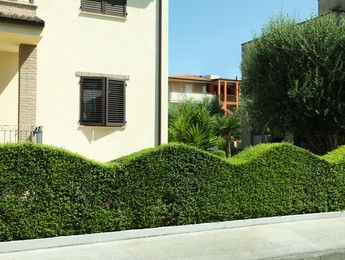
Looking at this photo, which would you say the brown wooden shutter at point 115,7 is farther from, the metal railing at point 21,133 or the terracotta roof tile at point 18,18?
the metal railing at point 21,133

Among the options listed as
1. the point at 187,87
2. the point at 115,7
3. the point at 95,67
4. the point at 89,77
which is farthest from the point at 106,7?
the point at 187,87

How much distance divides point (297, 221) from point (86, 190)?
475 cm

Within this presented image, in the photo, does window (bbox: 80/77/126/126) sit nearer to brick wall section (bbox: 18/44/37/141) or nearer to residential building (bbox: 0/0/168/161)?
residential building (bbox: 0/0/168/161)

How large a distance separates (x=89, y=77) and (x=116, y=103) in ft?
3.42

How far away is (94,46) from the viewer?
1085 cm

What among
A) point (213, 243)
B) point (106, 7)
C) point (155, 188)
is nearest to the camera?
point (213, 243)

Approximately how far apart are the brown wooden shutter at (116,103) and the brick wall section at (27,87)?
202cm

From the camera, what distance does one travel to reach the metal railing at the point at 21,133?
31.2 ft

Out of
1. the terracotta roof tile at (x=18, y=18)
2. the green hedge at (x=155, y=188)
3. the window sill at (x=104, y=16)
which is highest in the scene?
the window sill at (x=104, y=16)

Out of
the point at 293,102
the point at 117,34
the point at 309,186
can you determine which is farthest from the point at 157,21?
the point at 309,186

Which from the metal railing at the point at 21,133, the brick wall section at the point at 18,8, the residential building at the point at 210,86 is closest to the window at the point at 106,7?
the brick wall section at the point at 18,8

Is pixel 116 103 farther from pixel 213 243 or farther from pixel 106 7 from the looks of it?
pixel 213 243

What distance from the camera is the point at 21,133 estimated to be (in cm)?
967

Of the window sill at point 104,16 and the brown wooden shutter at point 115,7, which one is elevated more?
the brown wooden shutter at point 115,7
